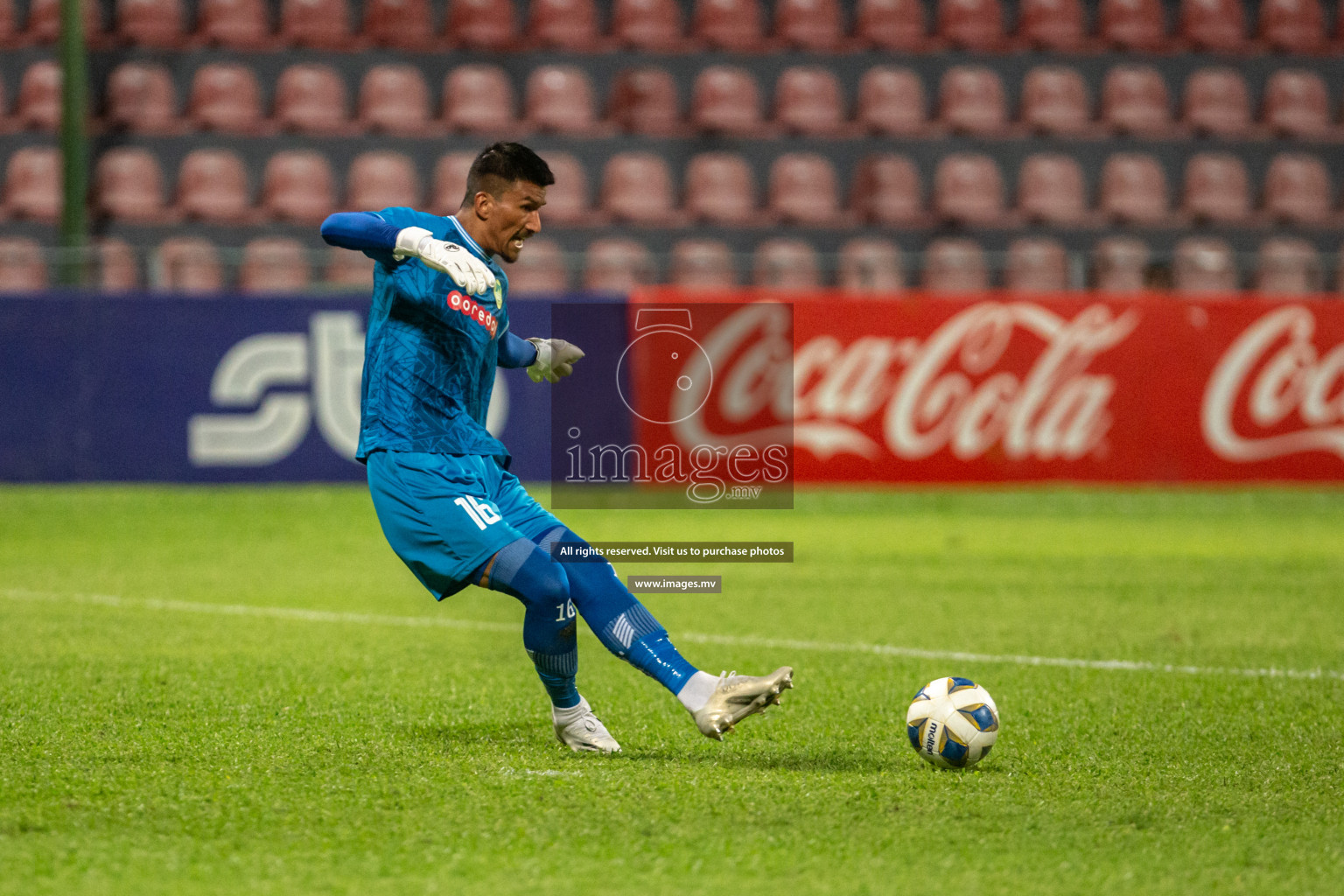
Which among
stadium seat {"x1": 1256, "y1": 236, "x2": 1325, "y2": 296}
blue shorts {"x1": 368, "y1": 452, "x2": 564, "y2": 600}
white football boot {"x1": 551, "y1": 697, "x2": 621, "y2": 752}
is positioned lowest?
white football boot {"x1": 551, "y1": 697, "x2": 621, "y2": 752}

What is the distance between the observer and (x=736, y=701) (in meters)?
4.46

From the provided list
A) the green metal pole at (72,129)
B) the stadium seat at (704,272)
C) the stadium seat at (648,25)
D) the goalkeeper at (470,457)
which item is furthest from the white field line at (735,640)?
the stadium seat at (648,25)

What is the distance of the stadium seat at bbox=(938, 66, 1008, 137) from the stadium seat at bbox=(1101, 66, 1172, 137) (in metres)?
1.22

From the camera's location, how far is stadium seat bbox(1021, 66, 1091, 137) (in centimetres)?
1742

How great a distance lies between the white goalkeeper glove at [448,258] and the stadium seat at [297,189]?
39.4 ft

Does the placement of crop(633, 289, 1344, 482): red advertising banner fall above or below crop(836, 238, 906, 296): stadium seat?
below

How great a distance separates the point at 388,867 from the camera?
3502 mm

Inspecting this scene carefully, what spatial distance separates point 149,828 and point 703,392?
1022 cm

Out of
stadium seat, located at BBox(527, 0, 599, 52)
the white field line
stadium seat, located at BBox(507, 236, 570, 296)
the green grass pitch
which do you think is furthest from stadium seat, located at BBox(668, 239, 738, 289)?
the white field line

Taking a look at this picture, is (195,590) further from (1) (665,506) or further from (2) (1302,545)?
(2) (1302,545)

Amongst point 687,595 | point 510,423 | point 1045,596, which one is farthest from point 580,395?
Answer: point 1045,596

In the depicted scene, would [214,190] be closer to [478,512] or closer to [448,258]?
[478,512]

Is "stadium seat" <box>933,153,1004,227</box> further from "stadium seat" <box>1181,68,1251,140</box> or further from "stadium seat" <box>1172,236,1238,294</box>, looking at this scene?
"stadium seat" <box>1172,236,1238,294</box>

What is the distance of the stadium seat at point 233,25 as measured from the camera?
17.3m
